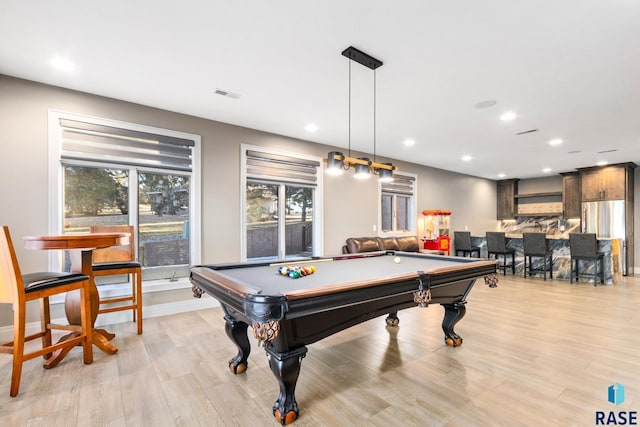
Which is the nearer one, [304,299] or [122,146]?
[304,299]

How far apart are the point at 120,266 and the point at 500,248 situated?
7.23m

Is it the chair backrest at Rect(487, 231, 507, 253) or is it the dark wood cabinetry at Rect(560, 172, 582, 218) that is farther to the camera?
the dark wood cabinetry at Rect(560, 172, 582, 218)

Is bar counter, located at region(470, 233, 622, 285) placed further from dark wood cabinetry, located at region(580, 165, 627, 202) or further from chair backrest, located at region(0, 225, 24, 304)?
chair backrest, located at region(0, 225, 24, 304)

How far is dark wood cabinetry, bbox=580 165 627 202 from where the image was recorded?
7.05 m

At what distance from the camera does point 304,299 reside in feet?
5.44

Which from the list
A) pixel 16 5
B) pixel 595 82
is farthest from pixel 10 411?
pixel 595 82

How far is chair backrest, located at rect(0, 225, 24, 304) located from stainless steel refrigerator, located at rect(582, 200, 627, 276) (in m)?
10.3

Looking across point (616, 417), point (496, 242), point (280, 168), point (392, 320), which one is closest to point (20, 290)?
point (392, 320)

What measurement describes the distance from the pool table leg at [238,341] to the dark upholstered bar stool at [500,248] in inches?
250

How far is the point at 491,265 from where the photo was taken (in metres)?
2.90

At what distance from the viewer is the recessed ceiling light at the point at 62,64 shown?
2.74m

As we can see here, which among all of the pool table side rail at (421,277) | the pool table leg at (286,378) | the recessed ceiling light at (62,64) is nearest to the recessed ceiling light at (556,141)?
the pool table side rail at (421,277)

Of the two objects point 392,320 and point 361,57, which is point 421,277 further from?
point 361,57

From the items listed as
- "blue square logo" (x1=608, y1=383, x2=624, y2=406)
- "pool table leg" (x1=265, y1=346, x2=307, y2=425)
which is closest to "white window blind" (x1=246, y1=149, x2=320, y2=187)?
"pool table leg" (x1=265, y1=346, x2=307, y2=425)
